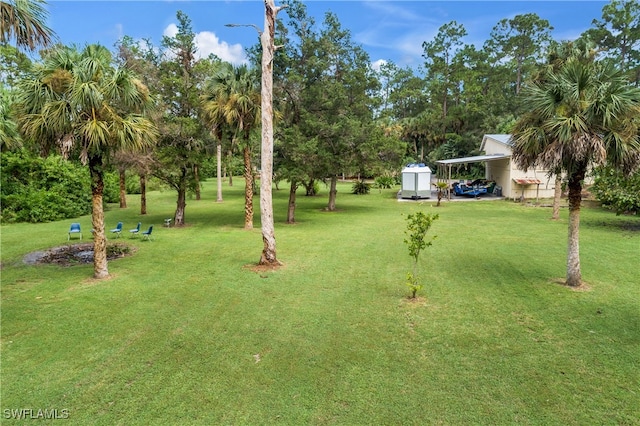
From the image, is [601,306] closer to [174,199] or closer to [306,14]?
[306,14]

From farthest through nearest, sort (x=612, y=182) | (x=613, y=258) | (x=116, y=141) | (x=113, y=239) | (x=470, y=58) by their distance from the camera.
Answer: (x=470, y=58)
(x=612, y=182)
(x=113, y=239)
(x=613, y=258)
(x=116, y=141)

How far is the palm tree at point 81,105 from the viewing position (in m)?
7.55

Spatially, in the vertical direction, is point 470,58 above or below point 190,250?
above

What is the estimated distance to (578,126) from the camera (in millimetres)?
7039

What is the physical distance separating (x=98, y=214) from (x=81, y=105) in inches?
94.3

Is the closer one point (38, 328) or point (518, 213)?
point (38, 328)

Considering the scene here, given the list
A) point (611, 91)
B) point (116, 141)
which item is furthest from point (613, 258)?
point (116, 141)

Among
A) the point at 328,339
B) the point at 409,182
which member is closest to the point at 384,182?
the point at 409,182

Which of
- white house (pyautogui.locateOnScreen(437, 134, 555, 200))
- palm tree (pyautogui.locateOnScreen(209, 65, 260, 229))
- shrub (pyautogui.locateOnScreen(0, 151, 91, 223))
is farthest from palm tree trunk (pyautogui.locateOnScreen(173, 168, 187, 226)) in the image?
white house (pyautogui.locateOnScreen(437, 134, 555, 200))

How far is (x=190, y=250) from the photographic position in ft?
38.2

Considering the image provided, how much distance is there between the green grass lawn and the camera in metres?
Result: 4.11

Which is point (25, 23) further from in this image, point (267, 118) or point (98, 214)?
point (267, 118)

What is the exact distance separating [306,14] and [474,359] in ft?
52.3

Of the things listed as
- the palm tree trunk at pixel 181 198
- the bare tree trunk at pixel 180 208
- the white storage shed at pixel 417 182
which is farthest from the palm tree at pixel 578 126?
the white storage shed at pixel 417 182
